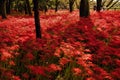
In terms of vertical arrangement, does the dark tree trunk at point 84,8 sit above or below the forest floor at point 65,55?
above

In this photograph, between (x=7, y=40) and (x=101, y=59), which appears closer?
(x=101, y=59)

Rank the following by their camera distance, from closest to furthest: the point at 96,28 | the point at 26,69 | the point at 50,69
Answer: the point at 50,69 → the point at 26,69 → the point at 96,28

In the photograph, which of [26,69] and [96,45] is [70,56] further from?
→ [96,45]

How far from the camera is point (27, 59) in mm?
8406

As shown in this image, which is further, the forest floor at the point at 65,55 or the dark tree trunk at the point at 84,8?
the dark tree trunk at the point at 84,8

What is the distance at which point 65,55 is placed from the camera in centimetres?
898

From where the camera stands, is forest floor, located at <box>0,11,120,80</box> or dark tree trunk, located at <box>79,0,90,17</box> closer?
forest floor, located at <box>0,11,120,80</box>

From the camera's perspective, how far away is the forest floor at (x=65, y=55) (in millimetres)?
7469

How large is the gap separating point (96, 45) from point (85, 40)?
49.7 inches

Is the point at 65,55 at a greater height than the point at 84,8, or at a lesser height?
lesser

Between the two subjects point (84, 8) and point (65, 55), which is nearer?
point (65, 55)

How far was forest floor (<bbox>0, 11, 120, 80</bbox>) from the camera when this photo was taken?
7469 millimetres

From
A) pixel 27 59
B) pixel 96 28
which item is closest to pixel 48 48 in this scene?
pixel 27 59

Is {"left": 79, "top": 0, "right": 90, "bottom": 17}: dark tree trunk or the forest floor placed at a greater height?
{"left": 79, "top": 0, "right": 90, "bottom": 17}: dark tree trunk
